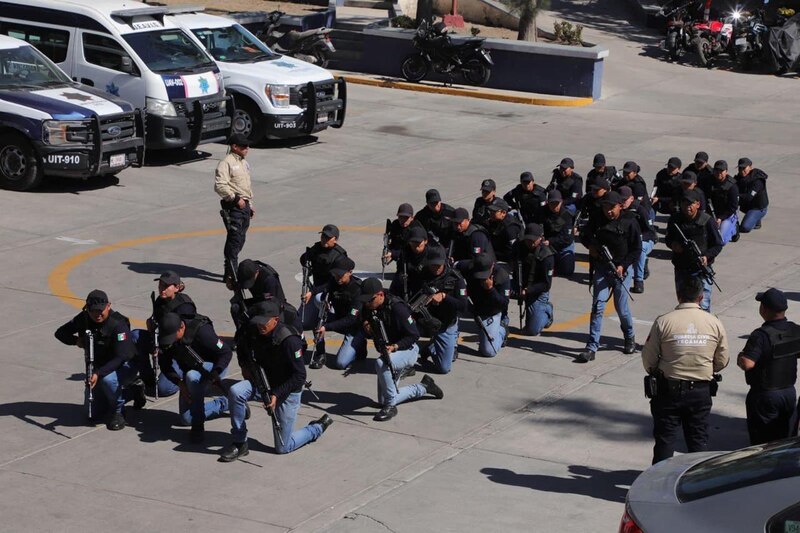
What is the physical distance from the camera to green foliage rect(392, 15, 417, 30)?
3045 centimetres

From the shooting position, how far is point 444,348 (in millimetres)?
11789

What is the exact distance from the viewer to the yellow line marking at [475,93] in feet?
88.5

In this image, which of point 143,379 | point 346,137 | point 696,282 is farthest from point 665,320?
point 346,137

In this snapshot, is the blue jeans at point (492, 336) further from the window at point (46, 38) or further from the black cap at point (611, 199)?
the window at point (46, 38)

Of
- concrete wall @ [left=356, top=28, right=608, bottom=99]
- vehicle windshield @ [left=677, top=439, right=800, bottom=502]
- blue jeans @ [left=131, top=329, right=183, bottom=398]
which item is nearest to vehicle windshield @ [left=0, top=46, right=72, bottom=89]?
blue jeans @ [left=131, top=329, right=183, bottom=398]

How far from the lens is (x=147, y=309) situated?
1358 centimetres

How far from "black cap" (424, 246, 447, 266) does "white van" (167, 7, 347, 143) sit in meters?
10.4

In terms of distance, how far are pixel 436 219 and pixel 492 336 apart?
7.02 feet

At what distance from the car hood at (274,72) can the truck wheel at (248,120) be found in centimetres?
42

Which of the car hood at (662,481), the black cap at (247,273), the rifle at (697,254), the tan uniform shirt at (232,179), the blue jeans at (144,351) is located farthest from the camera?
the tan uniform shirt at (232,179)

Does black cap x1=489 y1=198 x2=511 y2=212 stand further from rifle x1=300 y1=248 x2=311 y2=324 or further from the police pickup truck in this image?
the police pickup truck

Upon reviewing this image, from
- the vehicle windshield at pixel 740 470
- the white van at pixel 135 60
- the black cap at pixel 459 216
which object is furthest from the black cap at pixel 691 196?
the white van at pixel 135 60

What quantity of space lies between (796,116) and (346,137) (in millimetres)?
9377

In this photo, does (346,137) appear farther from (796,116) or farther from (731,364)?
(731,364)
